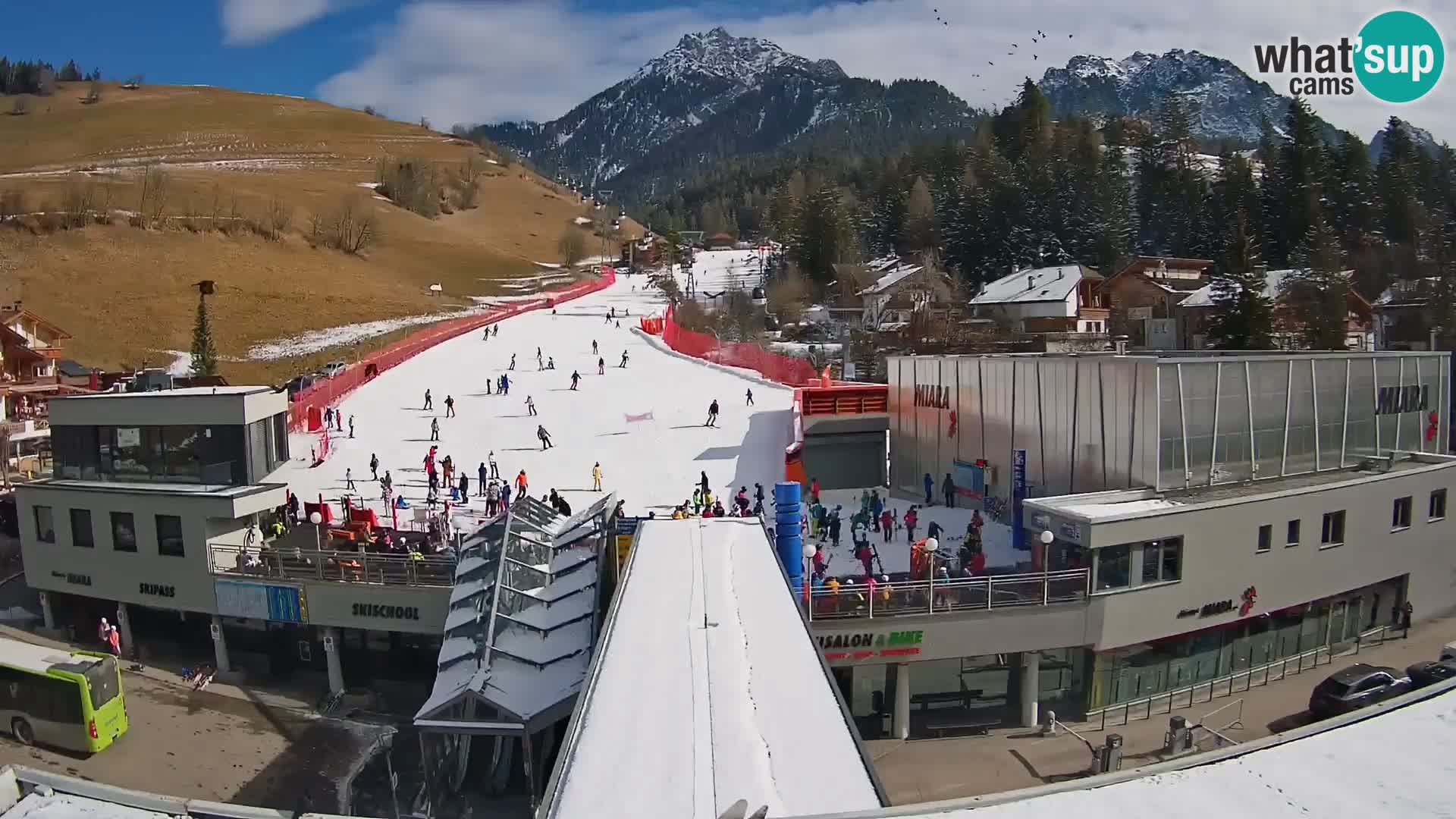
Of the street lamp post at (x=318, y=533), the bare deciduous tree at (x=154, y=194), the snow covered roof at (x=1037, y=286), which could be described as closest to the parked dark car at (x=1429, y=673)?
→ the street lamp post at (x=318, y=533)

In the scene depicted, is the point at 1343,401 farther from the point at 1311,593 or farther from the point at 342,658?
the point at 342,658

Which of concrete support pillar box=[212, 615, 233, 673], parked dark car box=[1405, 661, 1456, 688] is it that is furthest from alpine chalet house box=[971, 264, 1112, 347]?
concrete support pillar box=[212, 615, 233, 673]

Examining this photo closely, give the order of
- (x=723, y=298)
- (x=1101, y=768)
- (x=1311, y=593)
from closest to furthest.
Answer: (x=1101, y=768) → (x=1311, y=593) → (x=723, y=298)

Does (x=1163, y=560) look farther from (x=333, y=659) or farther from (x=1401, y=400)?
(x=333, y=659)

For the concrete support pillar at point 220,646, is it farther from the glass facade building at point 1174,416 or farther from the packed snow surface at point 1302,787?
the packed snow surface at point 1302,787

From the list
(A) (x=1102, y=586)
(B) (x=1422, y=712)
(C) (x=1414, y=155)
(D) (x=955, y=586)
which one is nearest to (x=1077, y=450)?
(A) (x=1102, y=586)

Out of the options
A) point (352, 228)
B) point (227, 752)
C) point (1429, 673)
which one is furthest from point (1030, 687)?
point (352, 228)

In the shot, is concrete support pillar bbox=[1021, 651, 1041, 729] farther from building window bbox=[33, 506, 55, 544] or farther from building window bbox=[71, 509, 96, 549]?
building window bbox=[33, 506, 55, 544]
